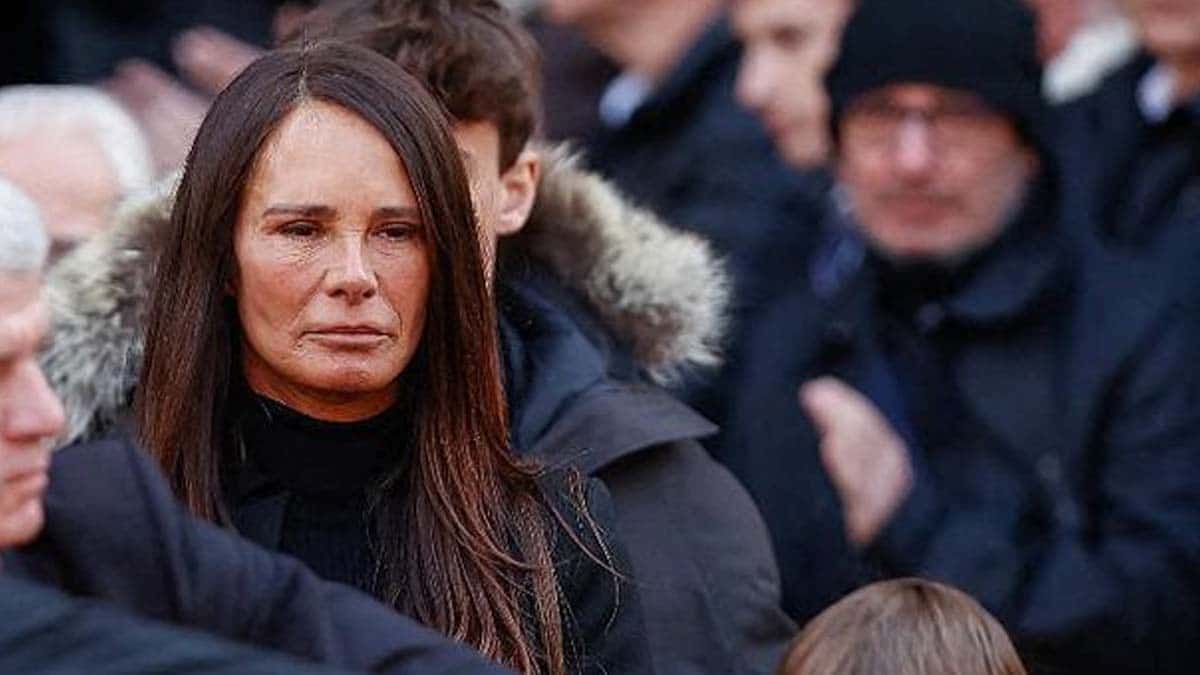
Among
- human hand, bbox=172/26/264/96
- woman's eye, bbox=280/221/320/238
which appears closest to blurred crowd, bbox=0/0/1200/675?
woman's eye, bbox=280/221/320/238

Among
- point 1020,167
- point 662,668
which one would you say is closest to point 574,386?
point 662,668

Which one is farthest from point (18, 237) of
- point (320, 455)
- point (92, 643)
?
point (320, 455)

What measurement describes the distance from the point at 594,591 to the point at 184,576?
0.83 m

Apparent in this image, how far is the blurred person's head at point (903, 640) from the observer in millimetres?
3314

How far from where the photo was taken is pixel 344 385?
3.35 meters

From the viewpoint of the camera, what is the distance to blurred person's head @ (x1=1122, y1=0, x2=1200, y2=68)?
213 inches

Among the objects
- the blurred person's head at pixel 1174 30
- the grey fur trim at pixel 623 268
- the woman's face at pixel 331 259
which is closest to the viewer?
the woman's face at pixel 331 259

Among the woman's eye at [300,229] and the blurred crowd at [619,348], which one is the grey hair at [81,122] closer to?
the blurred crowd at [619,348]

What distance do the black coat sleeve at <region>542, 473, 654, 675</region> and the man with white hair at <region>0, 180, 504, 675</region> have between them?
1.96 feet

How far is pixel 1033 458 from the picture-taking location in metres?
4.93

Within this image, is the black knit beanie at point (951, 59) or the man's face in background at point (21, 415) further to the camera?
the black knit beanie at point (951, 59)

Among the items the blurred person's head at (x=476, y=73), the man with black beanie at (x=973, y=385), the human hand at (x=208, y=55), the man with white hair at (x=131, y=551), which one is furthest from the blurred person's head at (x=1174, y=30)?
the man with white hair at (x=131, y=551)

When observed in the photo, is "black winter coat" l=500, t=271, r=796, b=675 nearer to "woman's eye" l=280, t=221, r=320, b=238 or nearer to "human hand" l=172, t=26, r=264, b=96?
"woman's eye" l=280, t=221, r=320, b=238

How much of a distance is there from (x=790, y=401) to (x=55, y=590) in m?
2.84
